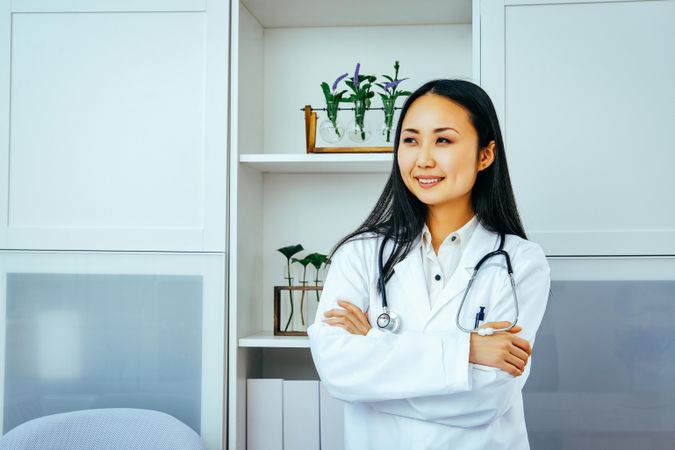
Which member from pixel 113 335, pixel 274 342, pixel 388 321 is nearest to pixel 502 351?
pixel 388 321

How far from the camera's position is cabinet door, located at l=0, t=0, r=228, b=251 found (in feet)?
6.44

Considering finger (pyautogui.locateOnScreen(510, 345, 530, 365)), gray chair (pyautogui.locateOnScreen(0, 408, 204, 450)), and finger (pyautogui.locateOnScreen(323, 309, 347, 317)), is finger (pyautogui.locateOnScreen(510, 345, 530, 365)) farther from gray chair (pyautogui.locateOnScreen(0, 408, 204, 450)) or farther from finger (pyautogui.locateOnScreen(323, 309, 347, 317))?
gray chair (pyautogui.locateOnScreen(0, 408, 204, 450))

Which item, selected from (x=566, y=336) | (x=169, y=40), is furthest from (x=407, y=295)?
(x=169, y=40)

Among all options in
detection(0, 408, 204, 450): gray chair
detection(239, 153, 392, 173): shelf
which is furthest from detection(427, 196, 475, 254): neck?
detection(0, 408, 204, 450): gray chair

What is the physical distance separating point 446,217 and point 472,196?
0.08 m

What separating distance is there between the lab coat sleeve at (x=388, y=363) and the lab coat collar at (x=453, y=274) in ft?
0.36

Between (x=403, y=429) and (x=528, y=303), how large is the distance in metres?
0.37

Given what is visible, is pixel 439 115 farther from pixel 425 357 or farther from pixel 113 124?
pixel 113 124

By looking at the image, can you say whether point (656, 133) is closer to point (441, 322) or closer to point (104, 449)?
point (441, 322)

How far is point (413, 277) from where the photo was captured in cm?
151

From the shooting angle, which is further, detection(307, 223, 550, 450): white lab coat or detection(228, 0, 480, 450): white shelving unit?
detection(228, 0, 480, 450): white shelving unit

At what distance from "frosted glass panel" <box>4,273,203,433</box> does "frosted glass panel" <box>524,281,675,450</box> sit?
974mm

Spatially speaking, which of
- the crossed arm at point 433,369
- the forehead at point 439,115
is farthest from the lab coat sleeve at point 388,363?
the forehead at point 439,115

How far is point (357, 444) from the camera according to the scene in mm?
1517
